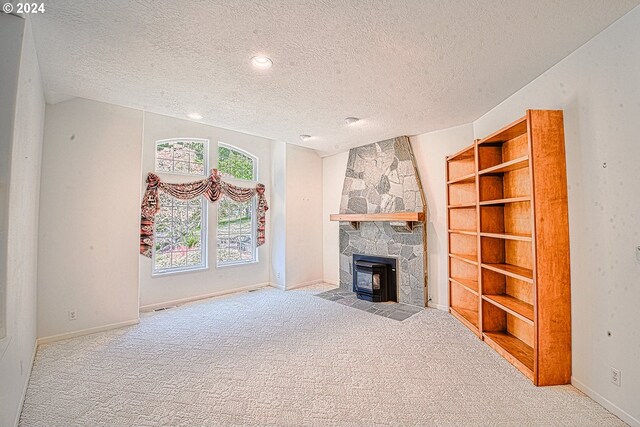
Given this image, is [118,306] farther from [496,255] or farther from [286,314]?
[496,255]

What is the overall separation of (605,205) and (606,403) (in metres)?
1.39

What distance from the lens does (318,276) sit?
5922mm

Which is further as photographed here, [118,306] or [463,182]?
[463,182]

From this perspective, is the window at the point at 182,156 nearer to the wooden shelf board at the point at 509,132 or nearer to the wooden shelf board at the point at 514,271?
the wooden shelf board at the point at 509,132

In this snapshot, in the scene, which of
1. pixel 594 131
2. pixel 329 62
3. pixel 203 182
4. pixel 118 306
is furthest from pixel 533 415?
pixel 203 182

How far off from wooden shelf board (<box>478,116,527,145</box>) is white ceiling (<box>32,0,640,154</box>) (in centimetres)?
47

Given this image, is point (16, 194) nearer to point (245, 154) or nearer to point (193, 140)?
point (193, 140)

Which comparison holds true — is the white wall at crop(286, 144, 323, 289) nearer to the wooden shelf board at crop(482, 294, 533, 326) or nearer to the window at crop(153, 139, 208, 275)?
the window at crop(153, 139, 208, 275)

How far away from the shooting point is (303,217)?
5684mm

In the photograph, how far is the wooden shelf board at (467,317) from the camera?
334 centimetres

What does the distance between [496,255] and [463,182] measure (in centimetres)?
113

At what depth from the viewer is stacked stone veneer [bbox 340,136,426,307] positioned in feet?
14.4

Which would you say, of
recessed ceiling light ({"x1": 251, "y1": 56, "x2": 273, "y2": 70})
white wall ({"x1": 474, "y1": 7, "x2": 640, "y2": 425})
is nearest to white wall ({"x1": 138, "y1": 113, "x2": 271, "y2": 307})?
recessed ceiling light ({"x1": 251, "y1": 56, "x2": 273, "y2": 70})

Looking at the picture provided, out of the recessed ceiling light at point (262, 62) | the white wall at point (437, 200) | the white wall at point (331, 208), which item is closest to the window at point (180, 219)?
the white wall at point (331, 208)
